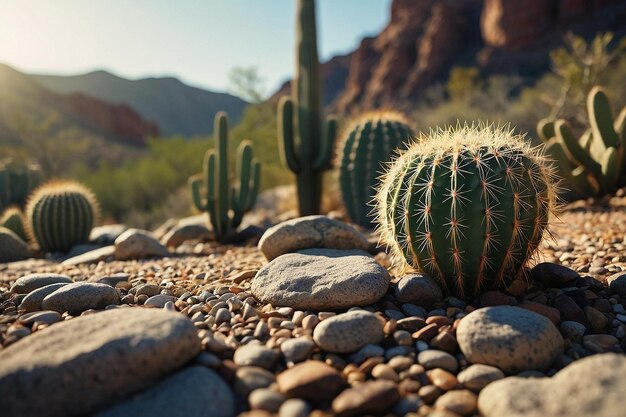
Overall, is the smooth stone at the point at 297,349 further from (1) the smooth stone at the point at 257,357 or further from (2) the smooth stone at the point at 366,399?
(2) the smooth stone at the point at 366,399

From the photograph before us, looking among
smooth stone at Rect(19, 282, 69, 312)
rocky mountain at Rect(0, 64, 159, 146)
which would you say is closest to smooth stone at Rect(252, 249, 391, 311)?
smooth stone at Rect(19, 282, 69, 312)

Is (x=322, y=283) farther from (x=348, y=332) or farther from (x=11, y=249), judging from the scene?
(x=11, y=249)

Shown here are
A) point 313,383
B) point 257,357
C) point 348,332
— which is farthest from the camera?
point 348,332

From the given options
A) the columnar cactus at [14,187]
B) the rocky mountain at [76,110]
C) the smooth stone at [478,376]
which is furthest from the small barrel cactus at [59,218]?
the rocky mountain at [76,110]

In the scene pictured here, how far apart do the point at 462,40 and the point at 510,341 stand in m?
52.9

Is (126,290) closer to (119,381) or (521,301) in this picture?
(119,381)

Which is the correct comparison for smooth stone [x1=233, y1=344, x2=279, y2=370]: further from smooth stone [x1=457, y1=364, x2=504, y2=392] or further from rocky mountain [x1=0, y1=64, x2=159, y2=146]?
rocky mountain [x1=0, y1=64, x2=159, y2=146]

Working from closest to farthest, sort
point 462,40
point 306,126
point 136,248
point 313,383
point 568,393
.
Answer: point 568,393
point 313,383
point 136,248
point 306,126
point 462,40

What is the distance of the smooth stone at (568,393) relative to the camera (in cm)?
169

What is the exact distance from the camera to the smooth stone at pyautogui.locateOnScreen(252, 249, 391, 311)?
293cm

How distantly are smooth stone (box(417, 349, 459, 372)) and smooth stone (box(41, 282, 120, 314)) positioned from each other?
7.02ft

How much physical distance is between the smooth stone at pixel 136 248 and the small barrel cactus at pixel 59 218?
2293mm

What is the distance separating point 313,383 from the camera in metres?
2.03

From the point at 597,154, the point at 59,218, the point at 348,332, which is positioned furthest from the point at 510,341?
the point at 59,218
